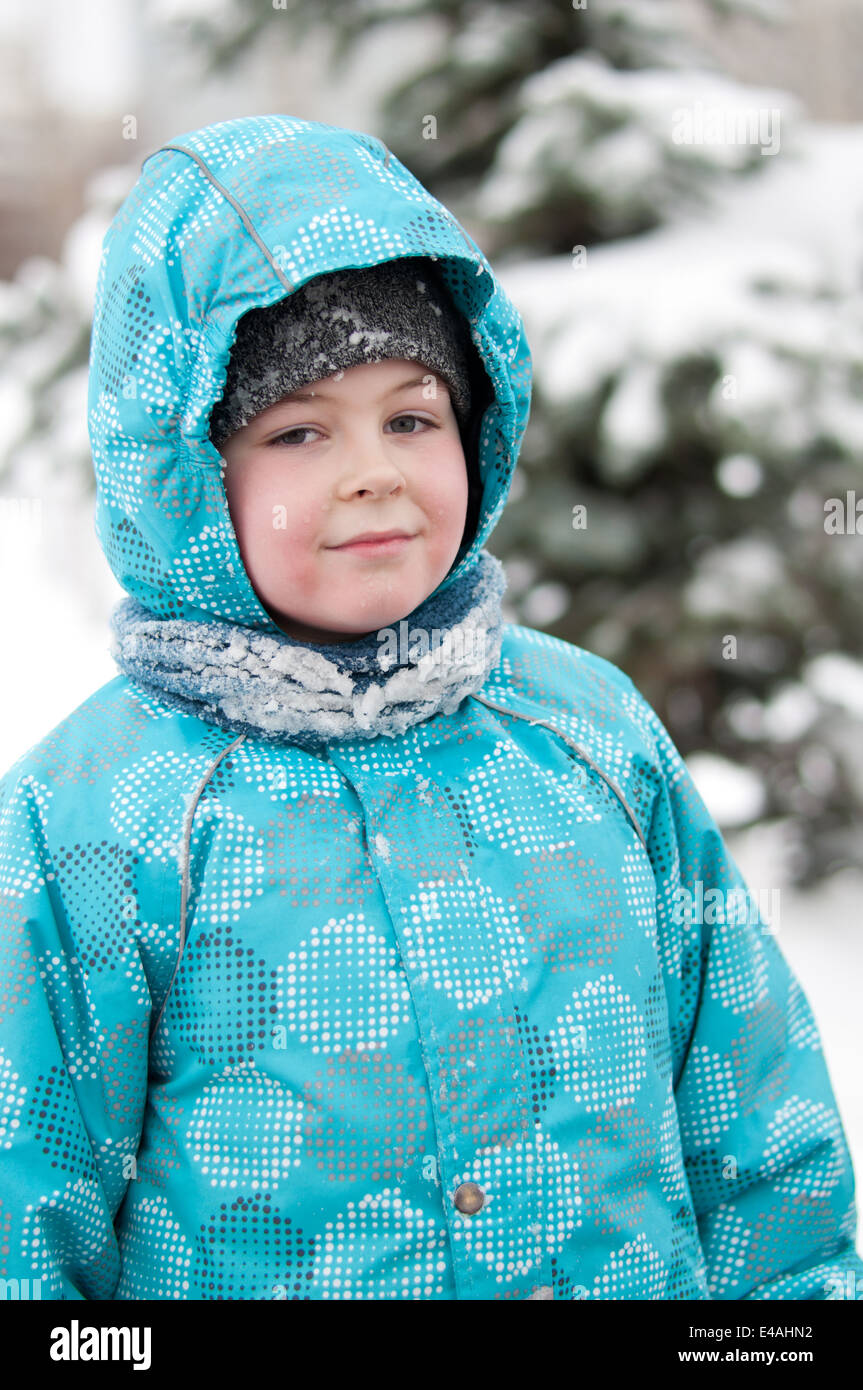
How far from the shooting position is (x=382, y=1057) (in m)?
1.27

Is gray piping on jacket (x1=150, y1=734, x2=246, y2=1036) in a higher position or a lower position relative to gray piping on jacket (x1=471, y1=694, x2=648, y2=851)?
lower

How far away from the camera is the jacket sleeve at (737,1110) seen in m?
1.55

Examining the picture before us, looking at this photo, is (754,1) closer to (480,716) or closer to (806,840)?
(806,840)

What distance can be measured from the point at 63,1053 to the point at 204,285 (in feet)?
2.58

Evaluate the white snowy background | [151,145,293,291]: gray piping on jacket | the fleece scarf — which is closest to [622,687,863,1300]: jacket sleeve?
the fleece scarf

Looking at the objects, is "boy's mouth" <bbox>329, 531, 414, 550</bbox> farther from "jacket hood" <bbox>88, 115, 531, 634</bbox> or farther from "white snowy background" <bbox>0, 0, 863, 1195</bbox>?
"white snowy background" <bbox>0, 0, 863, 1195</bbox>

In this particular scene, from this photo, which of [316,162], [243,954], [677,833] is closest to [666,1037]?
[677,833]

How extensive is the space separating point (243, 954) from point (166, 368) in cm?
61

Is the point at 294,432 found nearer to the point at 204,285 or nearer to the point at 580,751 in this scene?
the point at 204,285

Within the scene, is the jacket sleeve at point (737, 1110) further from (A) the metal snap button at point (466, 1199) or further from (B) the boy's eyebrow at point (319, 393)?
(B) the boy's eyebrow at point (319, 393)

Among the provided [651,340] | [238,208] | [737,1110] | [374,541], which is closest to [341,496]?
[374,541]

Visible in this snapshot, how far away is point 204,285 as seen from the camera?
1311 millimetres

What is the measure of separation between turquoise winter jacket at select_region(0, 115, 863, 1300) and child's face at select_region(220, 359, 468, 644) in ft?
0.14

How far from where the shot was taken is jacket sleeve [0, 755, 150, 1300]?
4.04 ft
